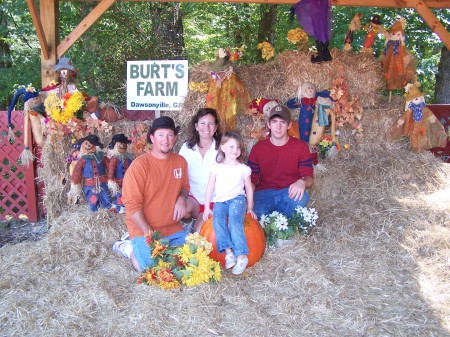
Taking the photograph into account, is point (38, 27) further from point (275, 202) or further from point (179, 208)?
point (275, 202)

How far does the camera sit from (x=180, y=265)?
137 inches

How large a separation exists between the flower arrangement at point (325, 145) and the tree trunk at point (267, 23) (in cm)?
598

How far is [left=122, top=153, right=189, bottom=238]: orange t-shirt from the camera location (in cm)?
358

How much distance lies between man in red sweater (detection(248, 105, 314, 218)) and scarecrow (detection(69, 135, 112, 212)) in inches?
68.3

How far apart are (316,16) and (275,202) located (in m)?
2.50

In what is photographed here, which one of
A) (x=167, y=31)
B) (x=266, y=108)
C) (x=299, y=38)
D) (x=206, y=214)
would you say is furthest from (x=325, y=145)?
(x=167, y=31)

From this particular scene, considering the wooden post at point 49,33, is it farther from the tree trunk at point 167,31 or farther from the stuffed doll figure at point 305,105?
the tree trunk at point 167,31

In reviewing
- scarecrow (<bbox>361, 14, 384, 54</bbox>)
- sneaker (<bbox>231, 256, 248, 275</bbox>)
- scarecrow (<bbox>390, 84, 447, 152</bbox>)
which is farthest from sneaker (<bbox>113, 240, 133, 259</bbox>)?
scarecrow (<bbox>361, 14, 384, 54</bbox>)

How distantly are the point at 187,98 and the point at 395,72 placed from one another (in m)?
2.96

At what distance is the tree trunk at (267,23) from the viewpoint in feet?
35.3

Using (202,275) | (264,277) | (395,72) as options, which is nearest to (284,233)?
(264,277)

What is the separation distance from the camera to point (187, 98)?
5.33 meters

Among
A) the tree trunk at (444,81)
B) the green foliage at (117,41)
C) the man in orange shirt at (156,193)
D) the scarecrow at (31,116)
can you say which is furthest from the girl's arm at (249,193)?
the tree trunk at (444,81)

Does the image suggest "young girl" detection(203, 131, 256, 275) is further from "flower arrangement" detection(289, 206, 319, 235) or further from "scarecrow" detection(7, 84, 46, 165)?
"scarecrow" detection(7, 84, 46, 165)
